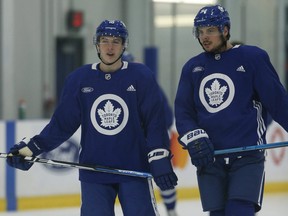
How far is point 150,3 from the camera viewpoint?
1071 cm

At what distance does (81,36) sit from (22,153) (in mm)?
6722

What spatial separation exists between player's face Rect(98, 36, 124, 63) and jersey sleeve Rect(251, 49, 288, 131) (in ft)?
1.94

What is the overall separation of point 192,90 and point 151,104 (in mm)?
189

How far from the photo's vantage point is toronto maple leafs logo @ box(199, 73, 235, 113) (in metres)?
3.22

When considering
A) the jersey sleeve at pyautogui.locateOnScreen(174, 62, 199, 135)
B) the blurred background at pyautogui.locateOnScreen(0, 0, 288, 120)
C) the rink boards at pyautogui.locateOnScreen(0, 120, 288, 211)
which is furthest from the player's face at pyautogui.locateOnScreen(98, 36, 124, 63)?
the blurred background at pyautogui.locateOnScreen(0, 0, 288, 120)

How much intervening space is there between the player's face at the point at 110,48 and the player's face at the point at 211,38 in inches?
14.4

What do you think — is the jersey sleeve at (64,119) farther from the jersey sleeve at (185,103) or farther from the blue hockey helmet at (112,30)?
the jersey sleeve at (185,103)

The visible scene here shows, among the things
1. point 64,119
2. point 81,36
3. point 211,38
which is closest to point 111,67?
point 64,119

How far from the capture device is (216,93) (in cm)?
322

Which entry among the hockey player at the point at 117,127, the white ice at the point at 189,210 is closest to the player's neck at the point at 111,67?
the hockey player at the point at 117,127

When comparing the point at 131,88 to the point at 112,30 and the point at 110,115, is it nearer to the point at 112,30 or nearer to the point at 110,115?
the point at 110,115

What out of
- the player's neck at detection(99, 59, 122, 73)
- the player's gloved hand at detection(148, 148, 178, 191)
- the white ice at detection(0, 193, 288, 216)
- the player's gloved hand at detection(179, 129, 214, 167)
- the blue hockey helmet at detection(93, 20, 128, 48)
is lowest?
the white ice at detection(0, 193, 288, 216)

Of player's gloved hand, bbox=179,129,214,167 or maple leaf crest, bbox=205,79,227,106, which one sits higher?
maple leaf crest, bbox=205,79,227,106

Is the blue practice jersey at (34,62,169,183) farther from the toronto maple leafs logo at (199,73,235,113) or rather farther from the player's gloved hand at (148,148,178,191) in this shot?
the toronto maple leafs logo at (199,73,235,113)
